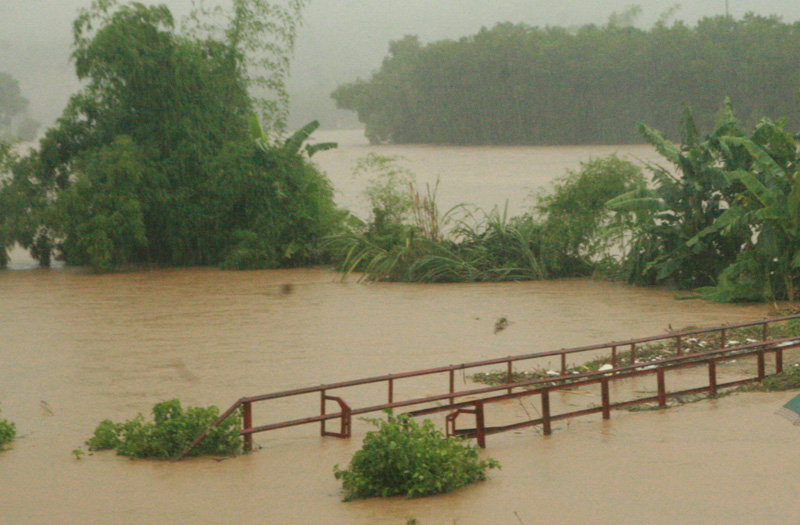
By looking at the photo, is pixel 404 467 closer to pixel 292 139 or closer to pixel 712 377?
pixel 712 377

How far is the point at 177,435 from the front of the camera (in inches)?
332

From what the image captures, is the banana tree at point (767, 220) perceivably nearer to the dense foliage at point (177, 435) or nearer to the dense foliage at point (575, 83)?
the dense foliage at point (177, 435)

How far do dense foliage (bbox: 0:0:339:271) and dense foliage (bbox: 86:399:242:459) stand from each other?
17.6 m

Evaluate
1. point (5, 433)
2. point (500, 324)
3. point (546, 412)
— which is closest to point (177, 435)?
point (5, 433)

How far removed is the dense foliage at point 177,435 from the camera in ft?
27.7

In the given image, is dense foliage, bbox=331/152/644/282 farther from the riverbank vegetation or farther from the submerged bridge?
the submerged bridge

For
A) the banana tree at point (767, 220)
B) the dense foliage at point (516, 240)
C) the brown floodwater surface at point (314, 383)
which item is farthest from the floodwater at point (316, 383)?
the dense foliage at point (516, 240)

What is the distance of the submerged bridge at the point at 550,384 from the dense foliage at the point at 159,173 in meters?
14.7

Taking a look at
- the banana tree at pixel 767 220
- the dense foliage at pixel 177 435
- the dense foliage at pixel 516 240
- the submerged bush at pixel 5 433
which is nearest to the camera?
the dense foliage at pixel 177 435

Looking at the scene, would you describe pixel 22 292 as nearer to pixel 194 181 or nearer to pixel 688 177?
pixel 194 181

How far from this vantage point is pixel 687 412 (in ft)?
31.1

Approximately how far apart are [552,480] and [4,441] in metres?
5.02

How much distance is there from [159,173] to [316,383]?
15.9m

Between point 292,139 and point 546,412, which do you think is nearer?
point 546,412
